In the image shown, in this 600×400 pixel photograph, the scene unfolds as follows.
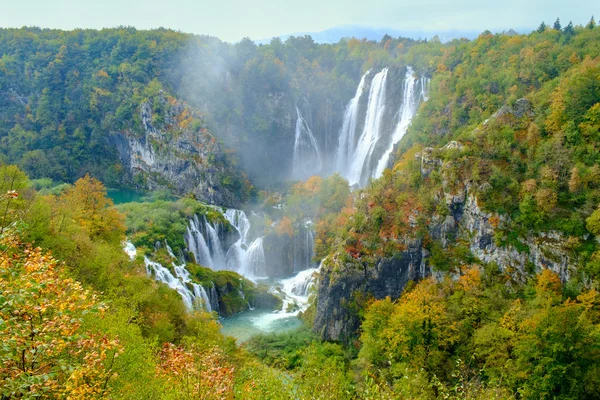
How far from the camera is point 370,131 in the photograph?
Answer: 62.5m

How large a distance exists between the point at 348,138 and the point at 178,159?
30.5m

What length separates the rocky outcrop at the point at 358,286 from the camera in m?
34.2

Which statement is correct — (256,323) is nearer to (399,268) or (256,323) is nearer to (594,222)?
(399,268)

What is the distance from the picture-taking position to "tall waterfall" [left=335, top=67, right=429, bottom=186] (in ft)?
188

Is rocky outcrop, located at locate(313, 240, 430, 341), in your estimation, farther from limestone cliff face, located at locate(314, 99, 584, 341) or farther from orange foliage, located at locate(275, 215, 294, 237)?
orange foliage, located at locate(275, 215, 294, 237)

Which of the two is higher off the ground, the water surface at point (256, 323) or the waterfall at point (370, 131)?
the waterfall at point (370, 131)

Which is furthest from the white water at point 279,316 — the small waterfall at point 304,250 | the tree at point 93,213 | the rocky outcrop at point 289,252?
the tree at point 93,213

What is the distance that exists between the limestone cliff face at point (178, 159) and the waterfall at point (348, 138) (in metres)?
18.1

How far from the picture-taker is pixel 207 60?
8475 cm

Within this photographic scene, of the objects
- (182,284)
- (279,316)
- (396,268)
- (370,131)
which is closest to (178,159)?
(370,131)

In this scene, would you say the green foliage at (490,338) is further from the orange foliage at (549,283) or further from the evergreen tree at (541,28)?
the evergreen tree at (541,28)

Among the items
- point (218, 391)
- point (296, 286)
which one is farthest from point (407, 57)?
point (218, 391)

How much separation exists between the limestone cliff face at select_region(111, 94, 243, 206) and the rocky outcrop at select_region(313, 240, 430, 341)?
40566 millimetres

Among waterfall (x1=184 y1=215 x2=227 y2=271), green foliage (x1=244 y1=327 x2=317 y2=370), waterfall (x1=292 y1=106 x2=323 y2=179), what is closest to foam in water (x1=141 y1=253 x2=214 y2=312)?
green foliage (x1=244 y1=327 x2=317 y2=370)
